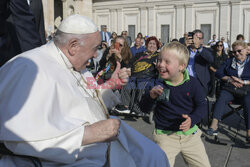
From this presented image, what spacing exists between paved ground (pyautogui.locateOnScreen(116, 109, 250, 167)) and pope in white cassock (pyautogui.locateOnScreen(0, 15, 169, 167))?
6.69 ft

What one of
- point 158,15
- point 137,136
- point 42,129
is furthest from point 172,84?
point 158,15

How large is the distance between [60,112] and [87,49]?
0.54 metres

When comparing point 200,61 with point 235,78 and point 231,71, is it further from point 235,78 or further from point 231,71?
point 235,78

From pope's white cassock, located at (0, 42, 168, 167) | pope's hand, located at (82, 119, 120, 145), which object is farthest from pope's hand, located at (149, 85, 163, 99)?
pope's hand, located at (82, 119, 120, 145)

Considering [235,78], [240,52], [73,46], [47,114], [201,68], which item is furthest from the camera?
[201,68]

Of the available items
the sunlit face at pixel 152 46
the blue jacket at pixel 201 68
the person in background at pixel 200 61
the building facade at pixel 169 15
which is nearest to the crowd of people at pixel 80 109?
the person in background at pixel 200 61

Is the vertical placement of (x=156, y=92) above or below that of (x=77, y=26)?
below

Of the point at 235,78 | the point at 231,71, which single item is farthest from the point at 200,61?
the point at 235,78

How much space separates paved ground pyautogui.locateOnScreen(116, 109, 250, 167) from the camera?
12.8 ft

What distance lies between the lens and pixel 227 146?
4551 mm

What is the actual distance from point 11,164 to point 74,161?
40cm

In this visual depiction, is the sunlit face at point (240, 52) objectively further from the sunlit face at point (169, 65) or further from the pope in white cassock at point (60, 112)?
the pope in white cassock at point (60, 112)

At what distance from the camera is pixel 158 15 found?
102 ft

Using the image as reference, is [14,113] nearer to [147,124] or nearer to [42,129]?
[42,129]
